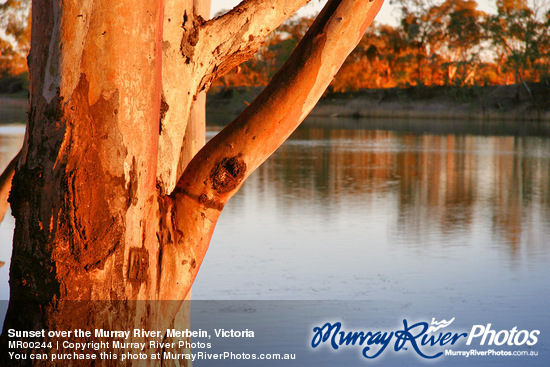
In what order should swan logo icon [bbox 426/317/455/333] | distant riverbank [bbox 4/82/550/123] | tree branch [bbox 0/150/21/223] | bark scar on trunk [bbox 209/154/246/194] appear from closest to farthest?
bark scar on trunk [bbox 209/154/246/194] < tree branch [bbox 0/150/21/223] < swan logo icon [bbox 426/317/455/333] < distant riverbank [bbox 4/82/550/123]

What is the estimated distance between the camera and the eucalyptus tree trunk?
2.19m

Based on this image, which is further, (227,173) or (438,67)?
(438,67)

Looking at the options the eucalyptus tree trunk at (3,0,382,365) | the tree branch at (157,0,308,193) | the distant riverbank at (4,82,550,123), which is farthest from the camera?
the distant riverbank at (4,82,550,123)

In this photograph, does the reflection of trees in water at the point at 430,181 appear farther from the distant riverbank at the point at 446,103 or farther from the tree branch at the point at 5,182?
the distant riverbank at the point at 446,103

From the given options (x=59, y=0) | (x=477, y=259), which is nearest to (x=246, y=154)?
(x=59, y=0)

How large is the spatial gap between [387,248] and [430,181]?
6.65 m

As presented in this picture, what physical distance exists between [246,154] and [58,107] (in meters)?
0.59

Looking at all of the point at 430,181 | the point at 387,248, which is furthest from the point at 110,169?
the point at 430,181

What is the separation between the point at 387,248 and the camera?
7.79 metres

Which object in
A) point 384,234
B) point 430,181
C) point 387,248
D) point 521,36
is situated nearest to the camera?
point 387,248

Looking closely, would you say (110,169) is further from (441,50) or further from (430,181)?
(441,50)

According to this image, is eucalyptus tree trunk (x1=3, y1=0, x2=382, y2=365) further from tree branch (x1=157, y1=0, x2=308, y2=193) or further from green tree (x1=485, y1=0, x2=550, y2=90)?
green tree (x1=485, y1=0, x2=550, y2=90)

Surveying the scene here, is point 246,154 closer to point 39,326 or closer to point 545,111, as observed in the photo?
point 39,326

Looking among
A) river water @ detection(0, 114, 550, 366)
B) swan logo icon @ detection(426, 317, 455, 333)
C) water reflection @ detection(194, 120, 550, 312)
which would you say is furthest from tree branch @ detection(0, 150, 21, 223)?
swan logo icon @ detection(426, 317, 455, 333)
